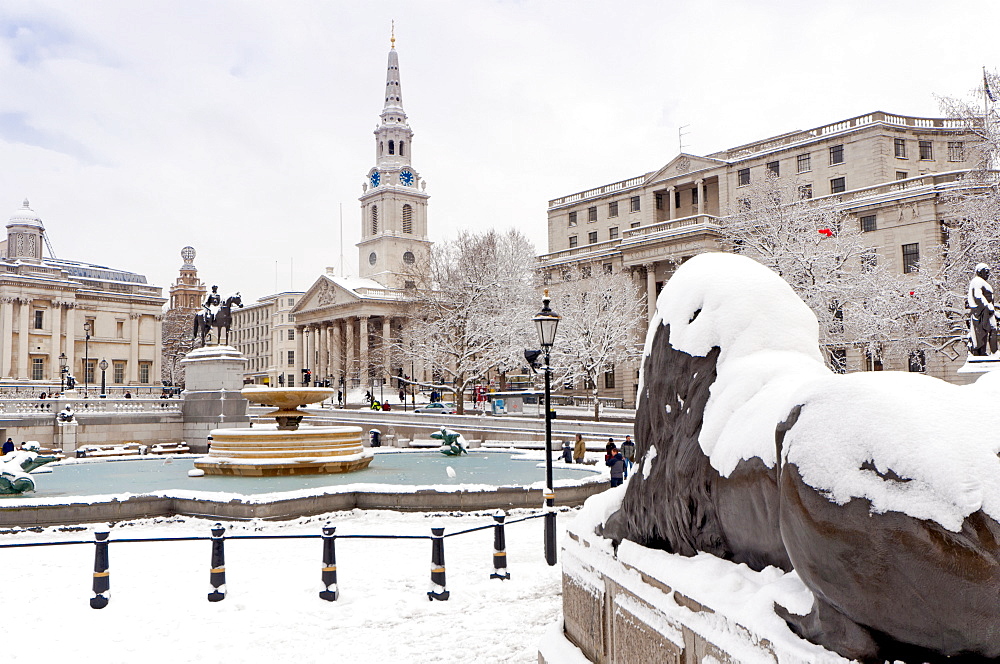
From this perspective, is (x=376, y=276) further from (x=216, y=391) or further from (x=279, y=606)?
(x=279, y=606)

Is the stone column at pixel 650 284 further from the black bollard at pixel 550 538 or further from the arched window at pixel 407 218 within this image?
the arched window at pixel 407 218

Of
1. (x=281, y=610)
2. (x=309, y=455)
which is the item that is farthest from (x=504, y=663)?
(x=309, y=455)

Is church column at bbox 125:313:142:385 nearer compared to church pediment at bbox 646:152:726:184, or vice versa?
church pediment at bbox 646:152:726:184

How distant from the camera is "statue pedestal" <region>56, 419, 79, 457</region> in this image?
3294 cm

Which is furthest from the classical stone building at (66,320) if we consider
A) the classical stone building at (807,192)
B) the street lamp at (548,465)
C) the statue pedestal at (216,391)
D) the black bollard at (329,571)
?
the black bollard at (329,571)

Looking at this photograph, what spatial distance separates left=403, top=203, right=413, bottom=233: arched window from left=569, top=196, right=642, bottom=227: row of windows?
48.9 metres

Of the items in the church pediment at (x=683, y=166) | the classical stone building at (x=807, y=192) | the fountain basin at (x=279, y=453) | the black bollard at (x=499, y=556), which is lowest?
the black bollard at (x=499, y=556)

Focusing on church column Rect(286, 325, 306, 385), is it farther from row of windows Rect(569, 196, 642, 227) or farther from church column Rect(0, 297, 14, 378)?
row of windows Rect(569, 196, 642, 227)

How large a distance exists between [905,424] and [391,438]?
36.9 meters

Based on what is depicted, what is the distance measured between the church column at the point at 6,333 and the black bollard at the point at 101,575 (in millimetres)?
86292

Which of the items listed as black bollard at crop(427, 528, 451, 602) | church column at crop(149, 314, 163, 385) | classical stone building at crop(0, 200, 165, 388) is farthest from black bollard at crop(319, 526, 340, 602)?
church column at crop(149, 314, 163, 385)

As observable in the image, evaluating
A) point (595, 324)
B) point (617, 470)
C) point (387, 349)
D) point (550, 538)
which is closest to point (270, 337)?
point (387, 349)

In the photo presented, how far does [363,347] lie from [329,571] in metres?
77.8

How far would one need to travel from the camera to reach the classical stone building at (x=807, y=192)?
1967 inches
